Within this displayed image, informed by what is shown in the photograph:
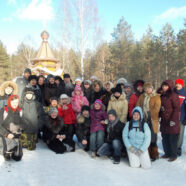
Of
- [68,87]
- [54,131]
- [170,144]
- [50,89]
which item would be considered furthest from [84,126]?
[170,144]

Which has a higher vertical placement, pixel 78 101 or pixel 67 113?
pixel 78 101

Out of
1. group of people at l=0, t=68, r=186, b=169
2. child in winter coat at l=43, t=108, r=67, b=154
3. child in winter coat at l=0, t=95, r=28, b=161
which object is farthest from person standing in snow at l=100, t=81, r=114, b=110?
child in winter coat at l=0, t=95, r=28, b=161

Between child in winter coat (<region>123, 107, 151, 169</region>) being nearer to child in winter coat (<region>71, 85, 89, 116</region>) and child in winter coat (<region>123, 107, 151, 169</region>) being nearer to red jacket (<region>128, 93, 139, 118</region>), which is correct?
red jacket (<region>128, 93, 139, 118</region>)

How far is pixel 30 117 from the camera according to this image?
16.7ft

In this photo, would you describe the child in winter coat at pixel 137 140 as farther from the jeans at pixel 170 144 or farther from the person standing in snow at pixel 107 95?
the person standing in snow at pixel 107 95

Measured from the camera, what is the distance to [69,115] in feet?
18.3

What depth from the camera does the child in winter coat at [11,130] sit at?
4289 mm

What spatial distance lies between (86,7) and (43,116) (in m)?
16.7

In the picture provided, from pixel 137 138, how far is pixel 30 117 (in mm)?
2861

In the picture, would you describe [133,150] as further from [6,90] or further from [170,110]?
[6,90]

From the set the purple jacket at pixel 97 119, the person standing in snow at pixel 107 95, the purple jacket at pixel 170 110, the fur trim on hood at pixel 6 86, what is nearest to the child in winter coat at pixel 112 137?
the purple jacket at pixel 97 119

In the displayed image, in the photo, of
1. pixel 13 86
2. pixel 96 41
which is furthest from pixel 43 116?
pixel 96 41

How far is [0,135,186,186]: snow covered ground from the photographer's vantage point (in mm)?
3471

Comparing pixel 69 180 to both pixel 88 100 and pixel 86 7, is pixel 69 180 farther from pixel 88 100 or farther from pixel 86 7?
pixel 86 7
